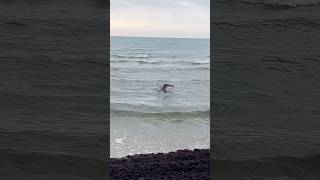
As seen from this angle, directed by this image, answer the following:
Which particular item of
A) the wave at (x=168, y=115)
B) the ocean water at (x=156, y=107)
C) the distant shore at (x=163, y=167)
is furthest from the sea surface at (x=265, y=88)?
the wave at (x=168, y=115)

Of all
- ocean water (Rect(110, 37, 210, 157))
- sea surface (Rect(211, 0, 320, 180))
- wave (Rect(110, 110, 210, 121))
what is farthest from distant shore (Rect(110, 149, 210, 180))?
wave (Rect(110, 110, 210, 121))

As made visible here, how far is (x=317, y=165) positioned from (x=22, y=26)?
2057 mm

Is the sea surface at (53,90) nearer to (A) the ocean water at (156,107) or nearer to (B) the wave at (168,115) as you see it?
(A) the ocean water at (156,107)

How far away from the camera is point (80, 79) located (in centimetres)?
254

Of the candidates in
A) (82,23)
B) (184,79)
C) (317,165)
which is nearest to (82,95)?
(82,23)

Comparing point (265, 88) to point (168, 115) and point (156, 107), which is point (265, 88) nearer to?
point (168, 115)

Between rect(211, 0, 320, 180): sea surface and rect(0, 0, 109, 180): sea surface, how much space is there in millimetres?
733

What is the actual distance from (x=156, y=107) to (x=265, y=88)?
8194 mm

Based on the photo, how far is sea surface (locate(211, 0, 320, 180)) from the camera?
261cm

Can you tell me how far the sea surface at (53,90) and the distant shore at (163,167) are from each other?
1.00 meters

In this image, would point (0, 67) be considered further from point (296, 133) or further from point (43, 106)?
point (296, 133)

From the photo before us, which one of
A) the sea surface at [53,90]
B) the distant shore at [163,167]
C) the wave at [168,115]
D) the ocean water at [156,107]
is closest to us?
the sea surface at [53,90]

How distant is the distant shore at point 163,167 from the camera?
11.6 ft

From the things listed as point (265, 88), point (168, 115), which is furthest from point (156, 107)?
point (265, 88)
